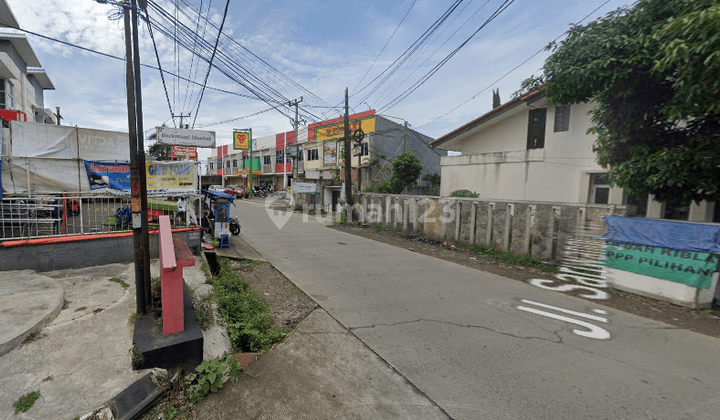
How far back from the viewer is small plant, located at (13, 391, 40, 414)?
7.78 ft

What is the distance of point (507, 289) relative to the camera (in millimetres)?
6379

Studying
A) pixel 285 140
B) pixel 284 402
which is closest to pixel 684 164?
pixel 284 402

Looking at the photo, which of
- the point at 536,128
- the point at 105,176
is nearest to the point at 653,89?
the point at 536,128

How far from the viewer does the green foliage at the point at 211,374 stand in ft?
9.40

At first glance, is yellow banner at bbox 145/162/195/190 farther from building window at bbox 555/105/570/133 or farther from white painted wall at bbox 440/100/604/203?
building window at bbox 555/105/570/133

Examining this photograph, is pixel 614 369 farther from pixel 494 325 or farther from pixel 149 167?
pixel 149 167

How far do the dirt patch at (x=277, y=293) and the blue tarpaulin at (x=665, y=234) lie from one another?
6324 millimetres

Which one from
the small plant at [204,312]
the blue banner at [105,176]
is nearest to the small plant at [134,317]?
the small plant at [204,312]

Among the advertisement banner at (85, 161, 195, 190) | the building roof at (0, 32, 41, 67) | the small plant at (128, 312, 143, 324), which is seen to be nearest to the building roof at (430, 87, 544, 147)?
the advertisement banner at (85, 161, 195, 190)

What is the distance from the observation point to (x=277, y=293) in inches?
233

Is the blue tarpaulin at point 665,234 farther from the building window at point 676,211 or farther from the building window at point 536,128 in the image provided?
the building window at point 536,128

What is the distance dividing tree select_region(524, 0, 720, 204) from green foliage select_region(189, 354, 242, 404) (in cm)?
730

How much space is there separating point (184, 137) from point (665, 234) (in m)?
14.1

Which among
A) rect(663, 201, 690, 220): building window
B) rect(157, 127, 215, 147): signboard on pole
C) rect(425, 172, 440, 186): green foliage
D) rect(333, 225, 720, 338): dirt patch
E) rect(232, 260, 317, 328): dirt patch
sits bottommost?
rect(232, 260, 317, 328): dirt patch
